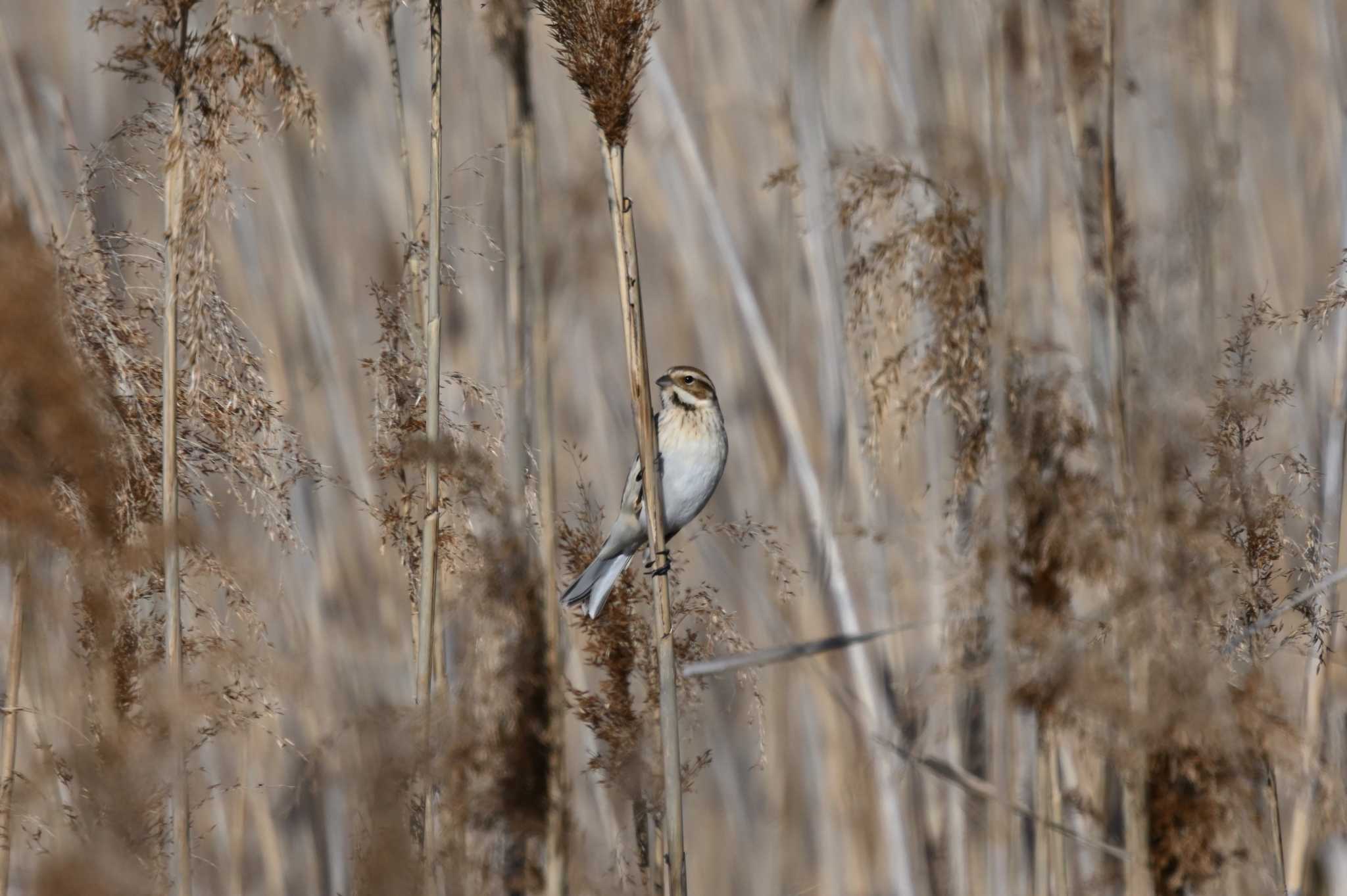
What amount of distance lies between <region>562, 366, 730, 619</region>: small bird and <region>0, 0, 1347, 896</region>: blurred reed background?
0.31 ft

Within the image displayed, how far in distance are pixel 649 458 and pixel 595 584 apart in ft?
3.01

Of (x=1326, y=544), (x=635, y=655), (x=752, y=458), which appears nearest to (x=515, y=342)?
(x=635, y=655)

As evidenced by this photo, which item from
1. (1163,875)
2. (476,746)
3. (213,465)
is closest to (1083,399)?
(1163,875)

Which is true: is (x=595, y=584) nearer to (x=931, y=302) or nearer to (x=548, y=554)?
(x=548, y=554)

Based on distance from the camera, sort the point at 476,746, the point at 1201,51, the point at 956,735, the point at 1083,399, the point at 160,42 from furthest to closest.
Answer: the point at 1201,51
the point at 956,735
the point at 1083,399
the point at 476,746
the point at 160,42

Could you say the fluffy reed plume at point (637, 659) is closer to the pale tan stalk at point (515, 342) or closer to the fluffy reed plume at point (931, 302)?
the pale tan stalk at point (515, 342)

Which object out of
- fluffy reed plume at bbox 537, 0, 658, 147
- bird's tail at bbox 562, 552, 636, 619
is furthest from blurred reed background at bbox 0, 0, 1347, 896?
fluffy reed plume at bbox 537, 0, 658, 147

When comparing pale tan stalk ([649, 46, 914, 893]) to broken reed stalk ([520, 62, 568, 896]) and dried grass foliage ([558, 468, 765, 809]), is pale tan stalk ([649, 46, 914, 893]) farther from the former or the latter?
broken reed stalk ([520, 62, 568, 896])

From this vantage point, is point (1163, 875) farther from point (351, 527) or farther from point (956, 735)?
point (351, 527)

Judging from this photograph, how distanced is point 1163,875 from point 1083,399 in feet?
2.46

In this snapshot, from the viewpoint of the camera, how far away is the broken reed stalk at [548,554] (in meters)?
1.69

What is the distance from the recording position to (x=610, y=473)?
2.94 meters

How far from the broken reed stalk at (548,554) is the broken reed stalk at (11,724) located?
2.22 ft

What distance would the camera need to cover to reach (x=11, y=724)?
1.66m
